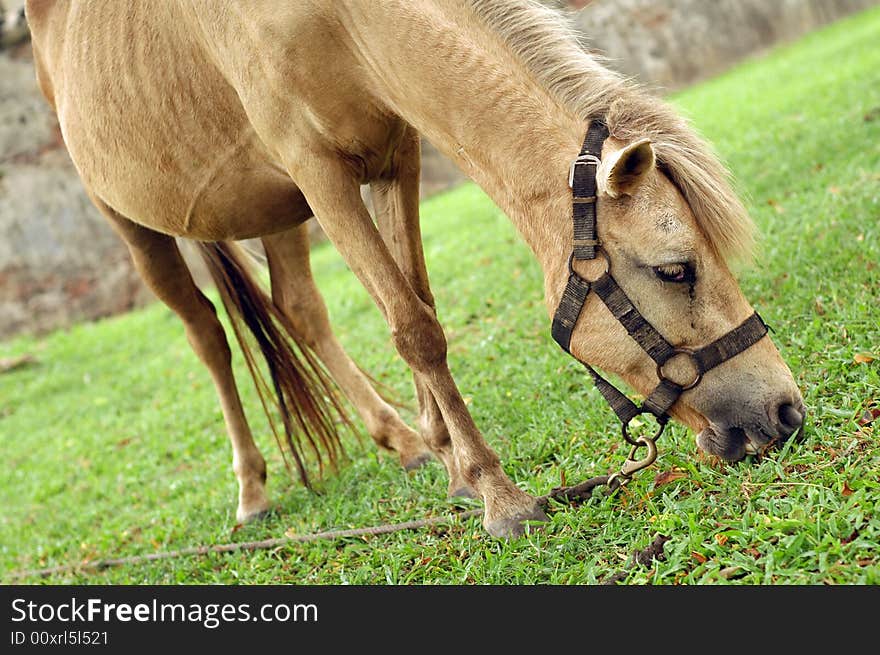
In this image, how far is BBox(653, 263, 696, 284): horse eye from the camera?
7.71 ft

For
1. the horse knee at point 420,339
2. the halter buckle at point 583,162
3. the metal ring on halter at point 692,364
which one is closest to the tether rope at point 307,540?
the metal ring on halter at point 692,364

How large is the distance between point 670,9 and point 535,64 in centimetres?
1653

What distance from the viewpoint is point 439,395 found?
2986 millimetres

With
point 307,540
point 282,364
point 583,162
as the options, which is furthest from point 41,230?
point 583,162

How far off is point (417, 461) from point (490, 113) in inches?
71.8

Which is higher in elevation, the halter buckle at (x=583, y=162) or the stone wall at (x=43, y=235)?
the halter buckle at (x=583, y=162)

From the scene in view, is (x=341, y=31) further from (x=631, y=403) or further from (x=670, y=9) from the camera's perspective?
(x=670, y=9)

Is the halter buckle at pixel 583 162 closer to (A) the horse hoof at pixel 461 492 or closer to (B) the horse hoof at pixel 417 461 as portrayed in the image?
(A) the horse hoof at pixel 461 492

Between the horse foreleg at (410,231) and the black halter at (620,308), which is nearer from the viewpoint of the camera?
the black halter at (620,308)

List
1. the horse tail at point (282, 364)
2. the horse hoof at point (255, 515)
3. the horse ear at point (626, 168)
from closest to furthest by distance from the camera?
the horse ear at point (626, 168)
the horse hoof at point (255, 515)
the horse tail at point (282, 364)

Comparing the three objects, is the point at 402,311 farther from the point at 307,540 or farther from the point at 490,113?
the point at 307,540

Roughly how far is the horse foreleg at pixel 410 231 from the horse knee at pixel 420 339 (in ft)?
1.10

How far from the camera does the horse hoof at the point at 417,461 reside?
3834 mm
